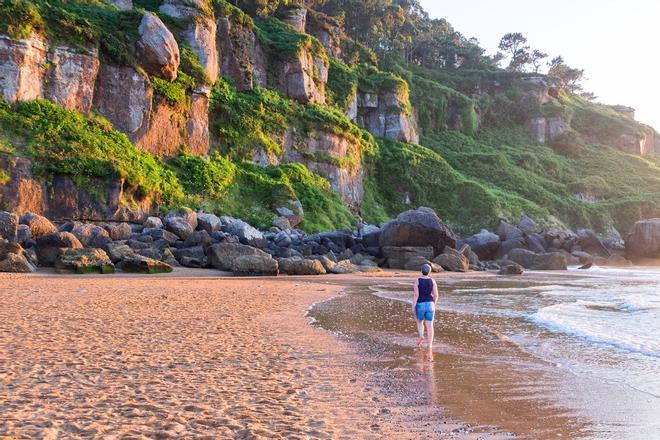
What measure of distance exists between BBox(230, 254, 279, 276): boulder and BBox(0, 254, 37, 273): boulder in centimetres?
750

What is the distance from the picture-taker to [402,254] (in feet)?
102

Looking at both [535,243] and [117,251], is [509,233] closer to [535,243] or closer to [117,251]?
[535,243]

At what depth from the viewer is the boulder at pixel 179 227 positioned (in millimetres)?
26719

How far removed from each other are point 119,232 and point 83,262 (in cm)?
588

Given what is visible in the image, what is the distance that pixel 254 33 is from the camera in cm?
4856

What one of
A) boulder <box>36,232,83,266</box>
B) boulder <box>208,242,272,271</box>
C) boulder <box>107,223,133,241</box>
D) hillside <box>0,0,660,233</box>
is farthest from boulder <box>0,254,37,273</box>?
hillside <box>0,0,660,233</box>

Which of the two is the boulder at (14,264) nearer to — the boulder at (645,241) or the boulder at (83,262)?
the boulder at (83,262)

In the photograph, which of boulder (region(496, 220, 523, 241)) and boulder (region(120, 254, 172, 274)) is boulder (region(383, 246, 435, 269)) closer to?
boulder (region(496, 220, 523, 241))

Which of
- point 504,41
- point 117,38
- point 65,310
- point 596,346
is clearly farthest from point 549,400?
point 504,41

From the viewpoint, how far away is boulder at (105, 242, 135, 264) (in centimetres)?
2083

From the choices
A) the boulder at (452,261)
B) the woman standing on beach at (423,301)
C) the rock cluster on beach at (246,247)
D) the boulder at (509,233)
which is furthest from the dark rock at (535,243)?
the woman standing on beach at (423,301)

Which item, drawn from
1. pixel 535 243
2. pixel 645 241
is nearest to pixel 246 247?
pixel 535 243

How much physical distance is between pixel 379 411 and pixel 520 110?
8831 cm

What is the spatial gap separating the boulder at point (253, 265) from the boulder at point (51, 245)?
6074 millimetres
